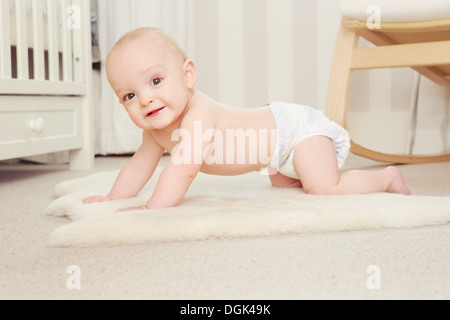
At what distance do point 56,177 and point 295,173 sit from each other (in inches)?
31.0

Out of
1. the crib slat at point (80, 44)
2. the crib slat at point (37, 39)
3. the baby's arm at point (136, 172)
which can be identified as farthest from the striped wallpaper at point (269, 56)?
the baby's arm at point (136, 172)

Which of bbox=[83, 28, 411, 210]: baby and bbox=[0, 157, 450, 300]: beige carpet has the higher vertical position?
bbox=[83, 28, 411, 210]: baby

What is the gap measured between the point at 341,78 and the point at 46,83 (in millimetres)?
838

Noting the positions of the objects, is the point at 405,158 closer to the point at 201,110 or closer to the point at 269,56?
the point at 269,56

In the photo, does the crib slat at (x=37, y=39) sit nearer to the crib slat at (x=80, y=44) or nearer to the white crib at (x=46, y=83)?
the white crib at (x=46, y=83)

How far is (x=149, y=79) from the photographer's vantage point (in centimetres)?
83

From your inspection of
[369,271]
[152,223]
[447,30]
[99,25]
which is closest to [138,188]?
[152,223]

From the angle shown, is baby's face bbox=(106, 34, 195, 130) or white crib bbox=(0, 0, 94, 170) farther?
white crib bbox=(0, 0, 94, 170)

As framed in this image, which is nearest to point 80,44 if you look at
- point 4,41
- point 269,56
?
point 4,41

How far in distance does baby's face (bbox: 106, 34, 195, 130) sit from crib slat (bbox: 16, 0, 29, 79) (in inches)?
25.4

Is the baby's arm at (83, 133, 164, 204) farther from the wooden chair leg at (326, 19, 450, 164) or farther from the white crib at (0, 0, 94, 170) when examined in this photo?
the wooden chair leg at (326, 19, 450, 164)

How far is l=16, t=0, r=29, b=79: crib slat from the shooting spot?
138 centimetres

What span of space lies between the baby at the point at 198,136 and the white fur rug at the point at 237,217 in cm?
6

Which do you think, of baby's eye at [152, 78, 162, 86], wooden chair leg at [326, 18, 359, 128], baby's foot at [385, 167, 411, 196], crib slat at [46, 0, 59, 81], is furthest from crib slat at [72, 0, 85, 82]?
baby's foot at [385, 167, 411, 196]
